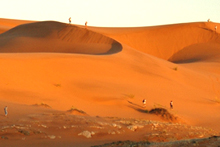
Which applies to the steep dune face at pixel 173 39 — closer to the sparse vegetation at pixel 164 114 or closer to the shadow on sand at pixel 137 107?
the shadow on sand at pixel 137 107

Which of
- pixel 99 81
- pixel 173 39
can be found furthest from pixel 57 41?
pixel 99 81

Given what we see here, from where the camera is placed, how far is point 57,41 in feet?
121

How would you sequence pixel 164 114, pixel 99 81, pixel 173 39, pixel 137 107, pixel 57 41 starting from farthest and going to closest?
1. pixel 173 39
2. pixel 57 41
3. pixel 99 81
4. pixel 137 107
5. pixel 164 114

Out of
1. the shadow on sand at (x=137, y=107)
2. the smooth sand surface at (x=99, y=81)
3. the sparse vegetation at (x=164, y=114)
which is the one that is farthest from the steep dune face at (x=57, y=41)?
the sparse vegetation at (x=164, y=114)

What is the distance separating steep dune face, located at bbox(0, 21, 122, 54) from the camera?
34.3 metres

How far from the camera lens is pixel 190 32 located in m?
49.5

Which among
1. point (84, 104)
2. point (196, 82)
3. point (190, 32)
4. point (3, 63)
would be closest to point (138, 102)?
point (84, 104)

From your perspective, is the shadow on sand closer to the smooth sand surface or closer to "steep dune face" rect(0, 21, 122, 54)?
the smooth sand surface

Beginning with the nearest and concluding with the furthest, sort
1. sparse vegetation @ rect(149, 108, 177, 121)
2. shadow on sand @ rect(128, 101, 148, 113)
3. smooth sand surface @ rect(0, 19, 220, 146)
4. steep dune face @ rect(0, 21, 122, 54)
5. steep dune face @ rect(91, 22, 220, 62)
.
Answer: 1. sparse vegetation @ rect(149, 108, 177, 121)
2. smooth sand surface @ rect(0, 19, 220, 146)
3. shadow on sand @ rect(128, 101, 148, 113)
4. steep dune face @ rect(0, 21, 122, 54)
5. steep dune face @ rect(91, 22, 220, 62)

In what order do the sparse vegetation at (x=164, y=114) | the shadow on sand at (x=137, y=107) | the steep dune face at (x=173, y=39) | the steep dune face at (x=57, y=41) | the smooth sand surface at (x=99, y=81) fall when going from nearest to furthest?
the sparse vegetation at (x=164, y=114), the smooth sand surface at (x=99, y=81), the shadow on sand at (x=137, y=107), the steep dune face at (x=57, y=41), the steep dune face at (x=173, y=39)

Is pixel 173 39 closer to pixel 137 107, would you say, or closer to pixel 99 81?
pixel 99 81

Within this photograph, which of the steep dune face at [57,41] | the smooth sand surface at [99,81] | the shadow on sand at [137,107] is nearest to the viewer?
the smooth sand surface at [99,81]

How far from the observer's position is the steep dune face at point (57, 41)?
3434cm

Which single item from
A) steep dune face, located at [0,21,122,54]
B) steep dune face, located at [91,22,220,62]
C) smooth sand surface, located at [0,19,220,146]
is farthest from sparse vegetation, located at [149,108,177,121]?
steep dune face, located at [91,22,220,62]
